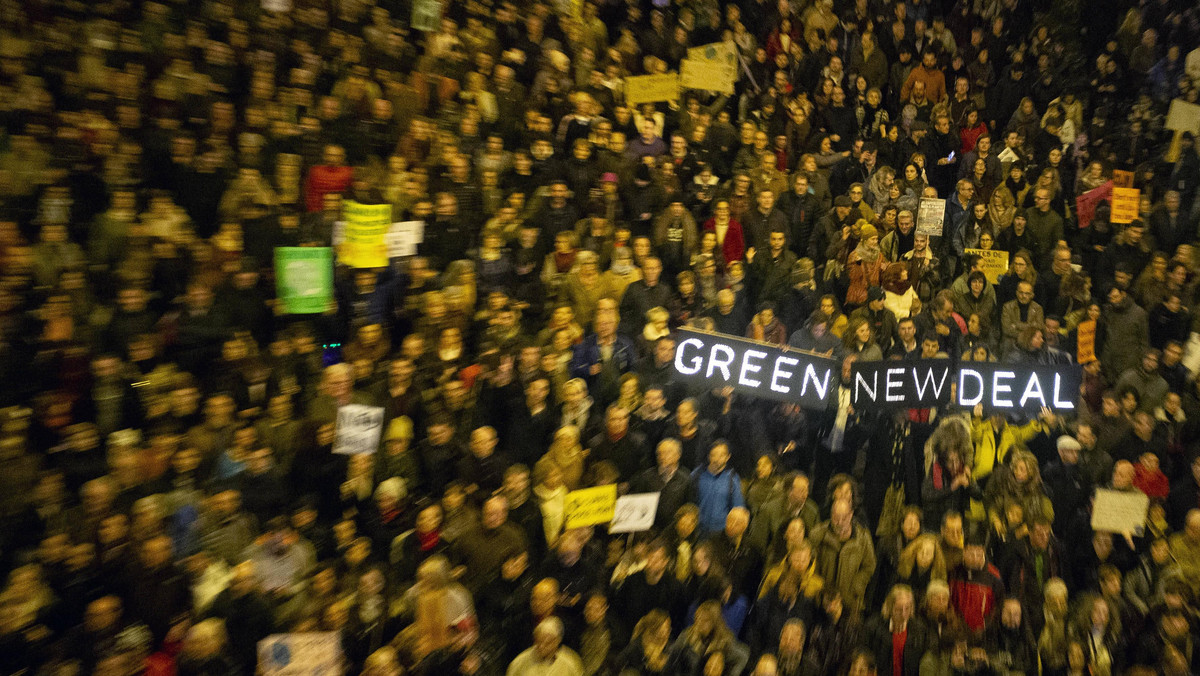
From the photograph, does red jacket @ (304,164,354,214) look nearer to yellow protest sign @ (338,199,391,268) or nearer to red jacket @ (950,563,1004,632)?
yellow protest sign @ (338,199,391,268)

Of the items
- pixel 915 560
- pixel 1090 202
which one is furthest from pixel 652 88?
pixel 1090 202

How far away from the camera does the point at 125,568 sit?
4105 mm

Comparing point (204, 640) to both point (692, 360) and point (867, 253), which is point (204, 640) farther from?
point (867, 253)

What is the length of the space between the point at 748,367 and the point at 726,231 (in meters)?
1.74

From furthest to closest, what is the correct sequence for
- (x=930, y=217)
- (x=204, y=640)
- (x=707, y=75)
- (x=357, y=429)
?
(x=930, y=217)
(x=707, y=75)
(x=357, y=429)
(x=204, y=640)

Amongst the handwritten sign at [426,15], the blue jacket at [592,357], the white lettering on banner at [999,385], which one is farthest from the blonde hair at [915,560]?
the handwritten sign at [426,15]

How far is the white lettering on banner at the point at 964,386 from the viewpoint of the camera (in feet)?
19.6

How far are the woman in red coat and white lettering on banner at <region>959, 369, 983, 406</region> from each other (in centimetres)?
191

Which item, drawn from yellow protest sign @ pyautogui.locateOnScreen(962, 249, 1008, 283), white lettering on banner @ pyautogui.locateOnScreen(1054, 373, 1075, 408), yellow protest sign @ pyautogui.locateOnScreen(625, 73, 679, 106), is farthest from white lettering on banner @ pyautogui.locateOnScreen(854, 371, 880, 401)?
yellow protest sign @ pyautogui.locateOnScreen(625, 73, 679, 106)

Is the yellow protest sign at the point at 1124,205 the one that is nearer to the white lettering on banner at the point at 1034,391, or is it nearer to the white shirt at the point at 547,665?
the white lettering on banner at the point at 1034,391

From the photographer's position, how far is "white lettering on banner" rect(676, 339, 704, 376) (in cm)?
527

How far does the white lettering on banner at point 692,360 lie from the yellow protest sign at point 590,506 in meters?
0.85

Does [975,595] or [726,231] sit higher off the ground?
[726,231]

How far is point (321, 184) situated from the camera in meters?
5.34
